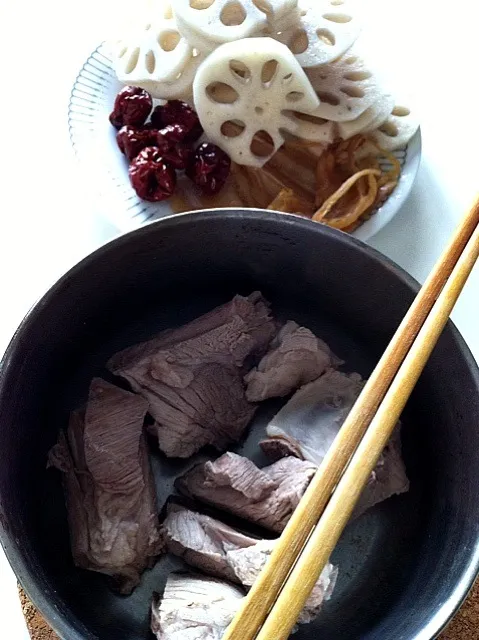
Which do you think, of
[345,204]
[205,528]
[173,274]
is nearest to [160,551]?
[205,528]

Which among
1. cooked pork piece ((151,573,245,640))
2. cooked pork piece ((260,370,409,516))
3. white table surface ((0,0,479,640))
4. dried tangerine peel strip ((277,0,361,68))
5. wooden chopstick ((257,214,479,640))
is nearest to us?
wooden chopstick ((257,214,479,640))

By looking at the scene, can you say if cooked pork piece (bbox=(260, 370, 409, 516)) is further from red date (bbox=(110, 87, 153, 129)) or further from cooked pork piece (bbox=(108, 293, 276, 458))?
red date (bbox=(110, 87, 153, 129))

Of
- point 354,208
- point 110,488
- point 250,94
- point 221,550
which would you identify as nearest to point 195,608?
point 221,550

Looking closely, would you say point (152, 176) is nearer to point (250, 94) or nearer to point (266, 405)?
point (250, 94)

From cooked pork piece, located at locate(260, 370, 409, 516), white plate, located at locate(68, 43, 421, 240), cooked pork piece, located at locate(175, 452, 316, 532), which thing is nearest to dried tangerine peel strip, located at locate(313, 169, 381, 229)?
white plate, located at locate(68, 43, 421, 240)

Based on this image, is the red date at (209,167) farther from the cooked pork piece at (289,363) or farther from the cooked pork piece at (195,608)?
the cooked pork piece at (195,608)

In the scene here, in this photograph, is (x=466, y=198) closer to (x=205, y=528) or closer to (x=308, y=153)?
(x=308, y=153)

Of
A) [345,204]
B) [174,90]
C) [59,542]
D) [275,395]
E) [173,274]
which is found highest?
[174,90]
